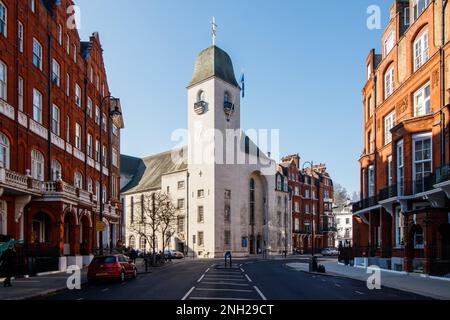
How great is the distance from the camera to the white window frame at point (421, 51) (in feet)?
93.3

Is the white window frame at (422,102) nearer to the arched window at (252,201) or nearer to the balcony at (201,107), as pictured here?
the balcony at (201,107)

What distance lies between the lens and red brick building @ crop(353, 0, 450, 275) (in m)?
25.3

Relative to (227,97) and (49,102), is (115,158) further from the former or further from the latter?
(227,97)

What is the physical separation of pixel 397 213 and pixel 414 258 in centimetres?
441

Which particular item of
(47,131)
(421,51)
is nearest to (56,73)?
(47,131)

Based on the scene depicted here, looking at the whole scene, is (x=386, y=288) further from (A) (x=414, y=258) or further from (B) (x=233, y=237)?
(B) (x=233, y=237)

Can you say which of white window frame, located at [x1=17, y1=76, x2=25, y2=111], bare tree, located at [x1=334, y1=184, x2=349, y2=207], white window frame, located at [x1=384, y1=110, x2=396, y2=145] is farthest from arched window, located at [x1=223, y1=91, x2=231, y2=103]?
bare tree, located at [x1=334, y1=184, x2=349, y2=207]

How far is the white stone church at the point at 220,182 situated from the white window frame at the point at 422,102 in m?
40.2

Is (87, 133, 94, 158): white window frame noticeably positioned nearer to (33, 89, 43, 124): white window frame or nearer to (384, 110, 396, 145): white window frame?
(33, 89, 43, 124): white window frame

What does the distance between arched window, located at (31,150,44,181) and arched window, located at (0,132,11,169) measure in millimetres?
3107

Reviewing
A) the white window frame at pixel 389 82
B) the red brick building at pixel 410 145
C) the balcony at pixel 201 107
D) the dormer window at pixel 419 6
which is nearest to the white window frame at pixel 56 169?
the red brick building at pixel 410 145

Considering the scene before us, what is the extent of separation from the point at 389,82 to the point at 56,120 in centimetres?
2364

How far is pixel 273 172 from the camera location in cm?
7800

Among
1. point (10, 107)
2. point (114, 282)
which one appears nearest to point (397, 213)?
point (114, 282)
